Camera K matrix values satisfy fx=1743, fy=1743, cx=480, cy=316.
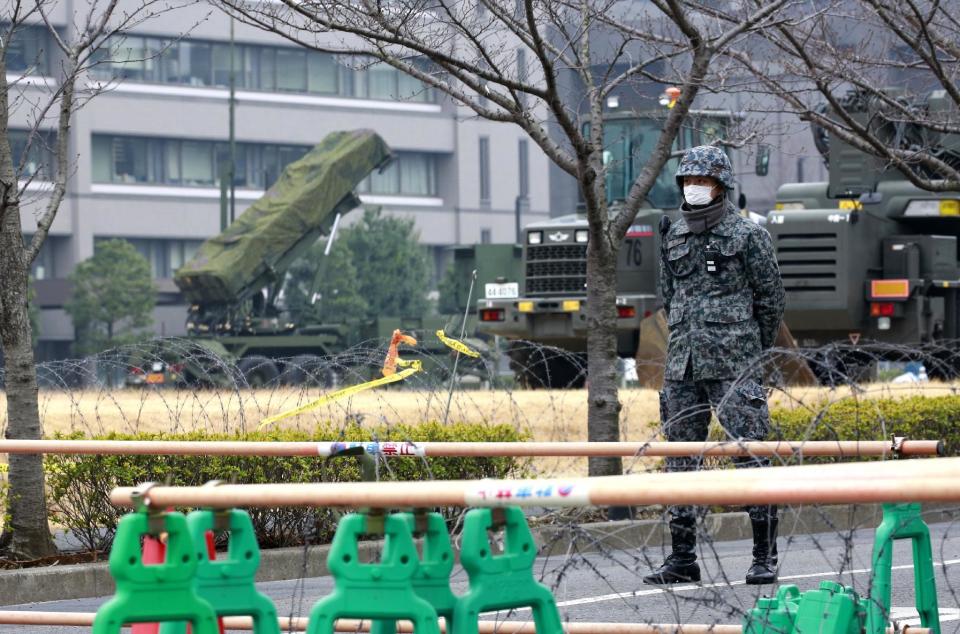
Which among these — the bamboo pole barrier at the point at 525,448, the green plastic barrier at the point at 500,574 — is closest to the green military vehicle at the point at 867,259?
the bamboo pole barrier at the point at 525,448

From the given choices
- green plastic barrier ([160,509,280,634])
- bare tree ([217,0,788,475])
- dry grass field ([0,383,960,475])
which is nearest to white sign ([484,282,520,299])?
dry grass field ([0,383,960,475])

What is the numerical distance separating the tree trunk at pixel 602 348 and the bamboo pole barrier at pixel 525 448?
6.11 meters

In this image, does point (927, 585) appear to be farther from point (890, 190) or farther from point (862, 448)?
point (890, 190)

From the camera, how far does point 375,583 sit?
149 inches

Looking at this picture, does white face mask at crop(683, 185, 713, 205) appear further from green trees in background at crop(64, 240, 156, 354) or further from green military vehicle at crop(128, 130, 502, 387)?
green trees in background at crop(64, 240, 156, 354)

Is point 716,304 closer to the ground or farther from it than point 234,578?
farther from it

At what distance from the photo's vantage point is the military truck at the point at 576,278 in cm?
2336

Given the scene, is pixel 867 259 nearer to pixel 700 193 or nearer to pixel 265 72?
pixel 700 193

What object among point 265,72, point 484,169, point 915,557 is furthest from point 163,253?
point 915,557

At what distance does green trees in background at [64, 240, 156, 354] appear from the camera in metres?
54.8

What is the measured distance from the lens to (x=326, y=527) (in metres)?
10.9

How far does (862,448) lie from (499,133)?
67859mm

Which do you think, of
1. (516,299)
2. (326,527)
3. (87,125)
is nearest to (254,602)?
(326,527)

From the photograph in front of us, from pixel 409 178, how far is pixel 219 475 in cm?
6244
